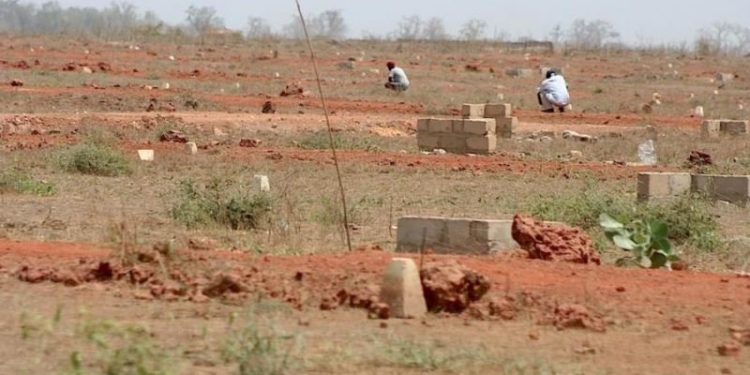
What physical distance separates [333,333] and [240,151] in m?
12.5

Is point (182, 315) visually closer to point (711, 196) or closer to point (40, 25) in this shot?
point (711, 196)

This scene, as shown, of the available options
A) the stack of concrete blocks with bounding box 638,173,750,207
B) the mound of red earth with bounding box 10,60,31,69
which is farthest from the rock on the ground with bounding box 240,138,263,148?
the mound of red earth with bounding box 10,60,31,69

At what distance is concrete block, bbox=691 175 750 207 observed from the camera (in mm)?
15195

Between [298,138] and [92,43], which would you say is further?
[92,43]

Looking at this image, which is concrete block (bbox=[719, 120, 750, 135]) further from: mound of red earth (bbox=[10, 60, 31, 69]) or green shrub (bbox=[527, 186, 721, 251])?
mound of red earth (bbox=[10, 60, 31, 69])

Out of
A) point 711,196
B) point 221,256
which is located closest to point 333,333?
point 221,256

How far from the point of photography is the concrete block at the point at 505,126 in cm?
2433

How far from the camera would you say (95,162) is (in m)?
17.0

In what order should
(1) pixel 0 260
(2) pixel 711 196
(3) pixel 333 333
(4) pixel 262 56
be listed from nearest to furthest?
(3) pixel 333 333 < (1) pixel 0 260 < (2) pixel 711 196 < (4) pixel 262 56

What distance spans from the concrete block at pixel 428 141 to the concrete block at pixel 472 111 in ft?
6.37

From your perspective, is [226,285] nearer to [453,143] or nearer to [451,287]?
[451,287]

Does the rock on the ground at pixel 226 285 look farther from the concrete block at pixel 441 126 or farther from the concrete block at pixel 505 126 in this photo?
the concrete block at pixel 505 126

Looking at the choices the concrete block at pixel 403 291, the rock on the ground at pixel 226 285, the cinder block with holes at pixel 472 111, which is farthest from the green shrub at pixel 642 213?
the cinder block with holes at pixel 472 111

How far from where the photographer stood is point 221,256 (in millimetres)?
9383
